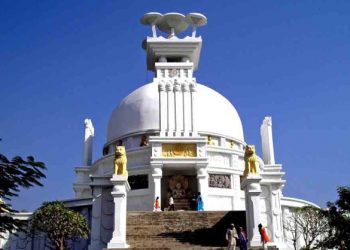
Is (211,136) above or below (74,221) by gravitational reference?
above

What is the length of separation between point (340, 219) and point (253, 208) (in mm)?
5966

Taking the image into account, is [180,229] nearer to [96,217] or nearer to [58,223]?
[96,217]

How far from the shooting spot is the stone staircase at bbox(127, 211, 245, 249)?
19.0 m

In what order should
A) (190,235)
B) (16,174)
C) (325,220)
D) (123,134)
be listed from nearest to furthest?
(16,174), (190,235), (325,220), (123,134)

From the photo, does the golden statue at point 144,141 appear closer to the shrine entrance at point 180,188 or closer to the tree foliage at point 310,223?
the shrine entrance at point 180,188

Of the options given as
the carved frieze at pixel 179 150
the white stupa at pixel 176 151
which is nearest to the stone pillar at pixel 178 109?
the white stupa at pixel 176 151

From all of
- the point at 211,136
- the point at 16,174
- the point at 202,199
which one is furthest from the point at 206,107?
the point at 16,174

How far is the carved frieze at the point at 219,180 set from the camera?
102 ft

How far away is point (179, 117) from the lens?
31.6 m

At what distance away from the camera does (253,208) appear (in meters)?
19.2

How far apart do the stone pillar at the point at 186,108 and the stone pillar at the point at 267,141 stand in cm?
968

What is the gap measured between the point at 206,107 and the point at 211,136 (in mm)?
2575

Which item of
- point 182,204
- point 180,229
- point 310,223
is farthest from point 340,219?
point 182,204

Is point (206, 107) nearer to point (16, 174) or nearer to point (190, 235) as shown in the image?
point (190, 235)
